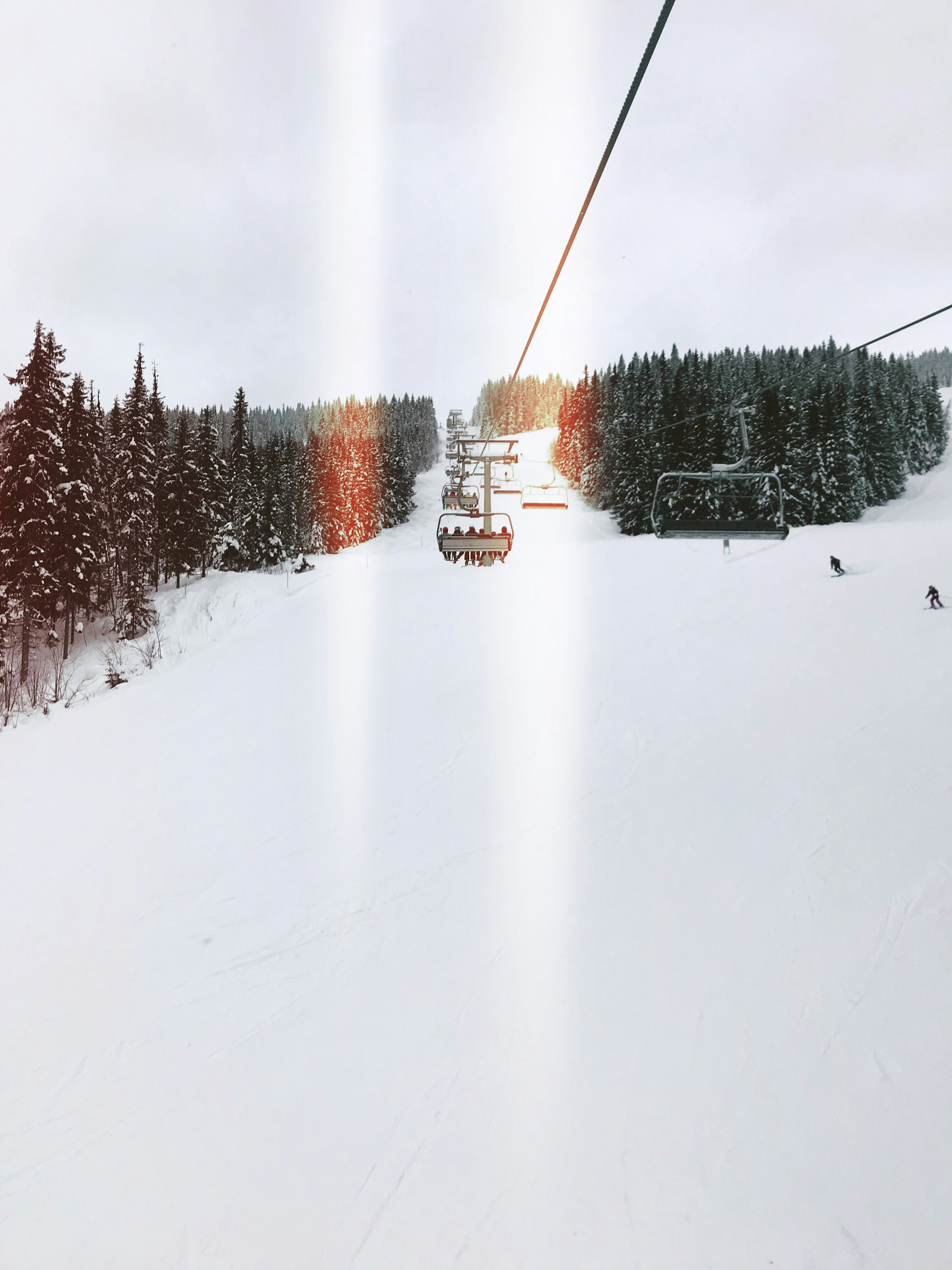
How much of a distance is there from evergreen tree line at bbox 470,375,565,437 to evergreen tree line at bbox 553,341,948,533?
32.1m

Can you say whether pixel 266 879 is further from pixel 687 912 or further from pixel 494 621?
pixel 494 621

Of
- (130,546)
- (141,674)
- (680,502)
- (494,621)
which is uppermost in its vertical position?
(680,502)

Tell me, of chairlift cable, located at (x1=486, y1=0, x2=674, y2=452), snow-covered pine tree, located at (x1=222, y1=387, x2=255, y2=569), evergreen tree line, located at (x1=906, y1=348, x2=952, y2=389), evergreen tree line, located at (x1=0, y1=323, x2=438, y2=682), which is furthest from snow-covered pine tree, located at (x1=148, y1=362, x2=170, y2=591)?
evergreen tree line, located at (x1=906, y1=348, x2=952, y2=389)

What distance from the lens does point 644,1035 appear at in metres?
8.22

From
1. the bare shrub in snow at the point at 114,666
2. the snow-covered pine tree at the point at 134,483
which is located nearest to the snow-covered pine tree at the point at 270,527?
the snow-covered pine tree at the point at 134,483

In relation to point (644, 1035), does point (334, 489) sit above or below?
above

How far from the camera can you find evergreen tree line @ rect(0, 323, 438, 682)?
26156mm

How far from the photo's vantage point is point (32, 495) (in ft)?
85.6

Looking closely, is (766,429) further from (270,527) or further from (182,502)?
(182,502)

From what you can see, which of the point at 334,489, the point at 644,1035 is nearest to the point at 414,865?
the point at 644,1035

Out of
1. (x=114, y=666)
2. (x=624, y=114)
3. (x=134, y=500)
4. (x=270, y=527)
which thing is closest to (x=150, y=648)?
(x=114, y=666)

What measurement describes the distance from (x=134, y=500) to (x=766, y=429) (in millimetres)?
40770

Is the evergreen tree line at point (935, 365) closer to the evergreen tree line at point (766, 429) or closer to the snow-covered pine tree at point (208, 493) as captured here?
the evergreen tree line at point (766, 429)

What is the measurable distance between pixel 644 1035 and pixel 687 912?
257cm
